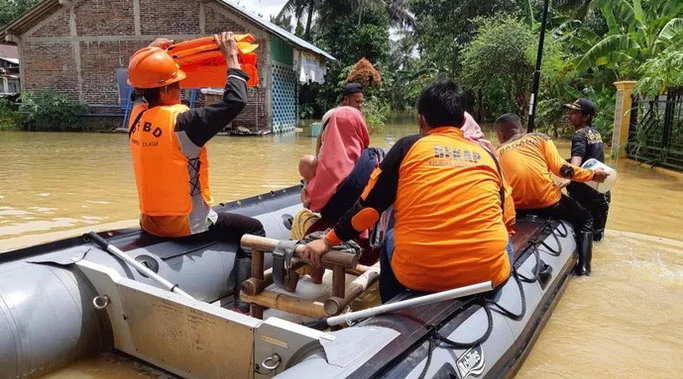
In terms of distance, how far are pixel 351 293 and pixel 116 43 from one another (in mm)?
15942

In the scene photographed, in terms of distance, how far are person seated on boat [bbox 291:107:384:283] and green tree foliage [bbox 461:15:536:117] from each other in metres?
14.2

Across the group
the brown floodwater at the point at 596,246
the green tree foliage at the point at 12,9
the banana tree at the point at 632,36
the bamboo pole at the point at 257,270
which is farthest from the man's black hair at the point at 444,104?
the green tree foliage at the point at 12,9

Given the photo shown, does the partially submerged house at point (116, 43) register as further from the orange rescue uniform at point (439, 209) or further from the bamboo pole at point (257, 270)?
the orange rescue uniform at point (439, 209)

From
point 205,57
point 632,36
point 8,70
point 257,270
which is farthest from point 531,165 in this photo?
point 8,70

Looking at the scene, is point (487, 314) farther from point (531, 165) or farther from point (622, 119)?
point (622, 119)

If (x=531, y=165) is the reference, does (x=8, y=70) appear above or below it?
above

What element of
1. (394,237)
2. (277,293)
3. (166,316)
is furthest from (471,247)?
(166,316)

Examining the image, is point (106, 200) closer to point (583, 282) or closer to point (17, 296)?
point (17, 296)

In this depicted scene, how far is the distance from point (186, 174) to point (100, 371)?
1.07 m

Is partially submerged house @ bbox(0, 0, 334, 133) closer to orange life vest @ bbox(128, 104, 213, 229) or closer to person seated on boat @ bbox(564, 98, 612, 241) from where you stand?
person seated on boat @ bbox(564, 98, 612, 241)

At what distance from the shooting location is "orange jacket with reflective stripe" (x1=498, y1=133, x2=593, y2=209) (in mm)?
4273

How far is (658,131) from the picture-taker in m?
10.7

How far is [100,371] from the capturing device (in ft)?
8.93

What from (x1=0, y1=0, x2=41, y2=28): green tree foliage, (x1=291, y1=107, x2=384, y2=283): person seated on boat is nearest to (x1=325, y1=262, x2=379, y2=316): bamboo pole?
(x1=291, y1=107, x2=384, y2=283): person seated on boat
